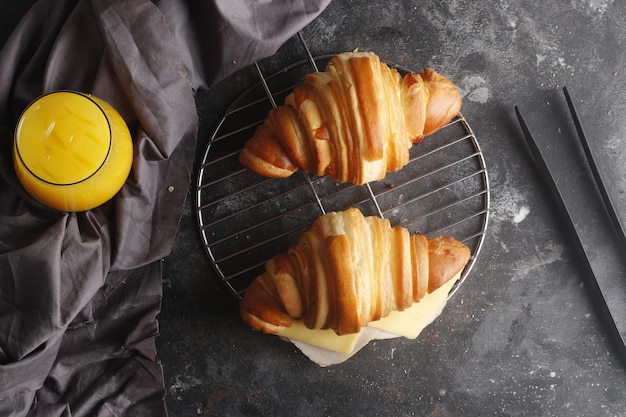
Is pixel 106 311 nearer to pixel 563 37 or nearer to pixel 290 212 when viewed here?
pixel 290 212

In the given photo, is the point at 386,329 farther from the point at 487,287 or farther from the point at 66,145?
the point at 66,145

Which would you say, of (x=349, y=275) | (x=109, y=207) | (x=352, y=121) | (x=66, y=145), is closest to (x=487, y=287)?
(x=349, y=275)

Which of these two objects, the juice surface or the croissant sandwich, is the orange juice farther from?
the croissant sandwich

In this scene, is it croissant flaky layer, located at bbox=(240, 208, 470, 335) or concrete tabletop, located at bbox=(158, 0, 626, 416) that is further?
concrete tabletop, located at bbox=(158, 0, 626, 416)

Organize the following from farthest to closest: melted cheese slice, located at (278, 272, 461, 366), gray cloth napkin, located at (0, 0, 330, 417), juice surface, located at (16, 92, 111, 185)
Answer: melted cheese slice, located at (278, 272, 461, 366) → gray cloth napkin, located at (0, 0, 330, 417) → juice surface, located at (16, 92, 111, 185)

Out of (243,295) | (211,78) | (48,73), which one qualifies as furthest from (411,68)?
(48,73)

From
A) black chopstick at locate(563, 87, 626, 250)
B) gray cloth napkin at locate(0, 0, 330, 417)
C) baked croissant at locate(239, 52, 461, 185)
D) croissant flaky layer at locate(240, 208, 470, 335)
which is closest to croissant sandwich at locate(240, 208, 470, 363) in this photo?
croissant flaky layer at locate(240, 208, 470, 335)
